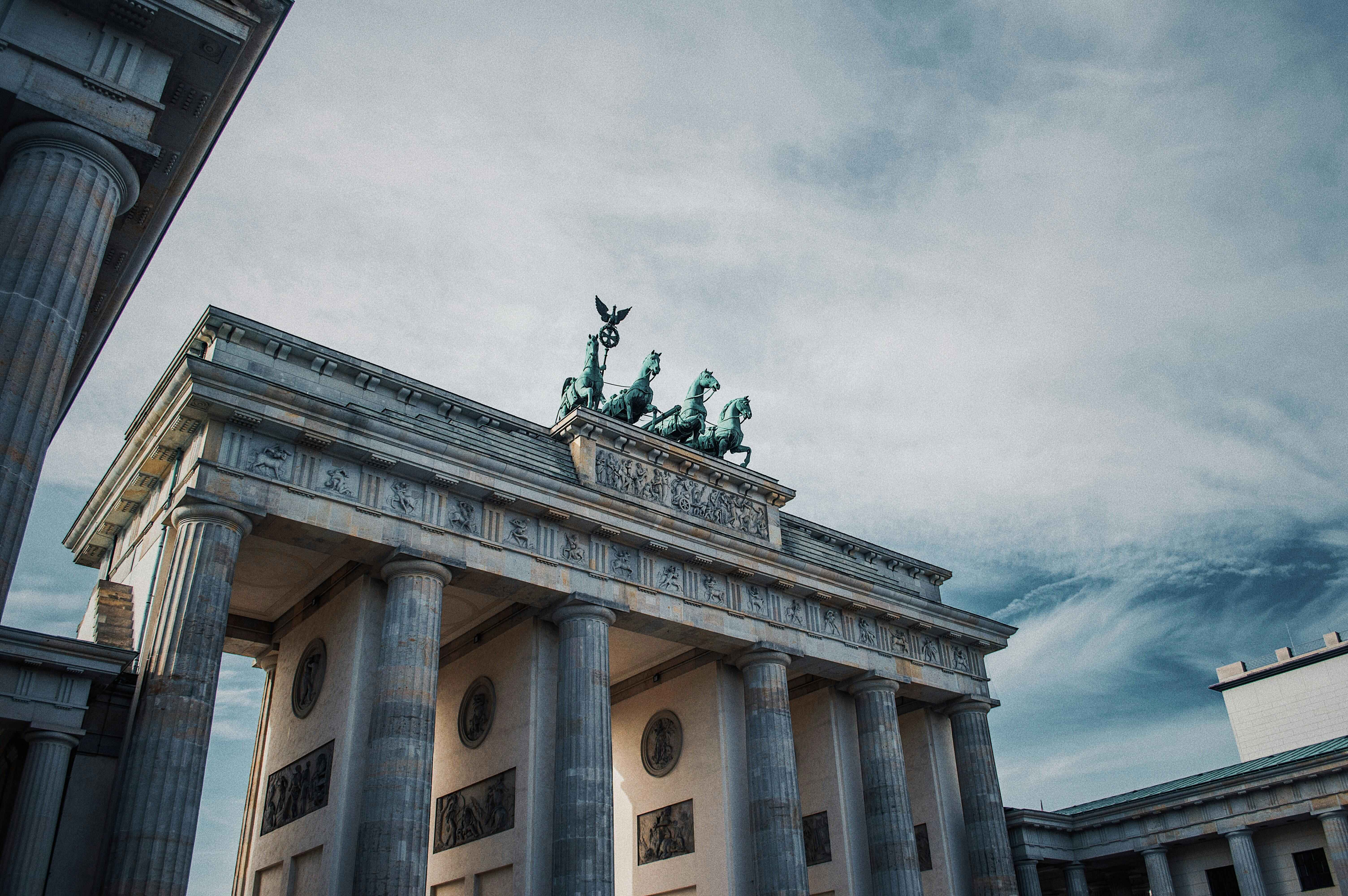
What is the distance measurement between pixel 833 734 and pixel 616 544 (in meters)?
10.00

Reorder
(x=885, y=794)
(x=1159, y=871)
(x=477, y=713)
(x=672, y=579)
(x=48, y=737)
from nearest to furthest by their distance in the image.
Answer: (x=48, y=737), (x=477, y=713), (x=672, y=579), (x=885, y=794), (x=1159, y=871)

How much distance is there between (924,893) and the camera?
102ft

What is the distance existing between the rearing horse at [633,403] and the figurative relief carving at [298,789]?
491 inches

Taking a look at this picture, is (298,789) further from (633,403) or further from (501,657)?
(633,403)

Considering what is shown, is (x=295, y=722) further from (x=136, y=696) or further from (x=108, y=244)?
(x=108, y=244)

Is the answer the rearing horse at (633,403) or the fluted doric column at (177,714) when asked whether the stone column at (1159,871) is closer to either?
the rearing horse at (633,403)

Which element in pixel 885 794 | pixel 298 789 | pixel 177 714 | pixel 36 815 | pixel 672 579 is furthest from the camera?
pixel 885 794

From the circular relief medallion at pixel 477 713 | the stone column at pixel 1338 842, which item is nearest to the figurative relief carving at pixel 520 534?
the circular relief medallion at pixel 477 713

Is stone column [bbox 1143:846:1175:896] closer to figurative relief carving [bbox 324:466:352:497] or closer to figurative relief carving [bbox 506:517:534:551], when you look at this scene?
figurative relief carving [bbox 506:517:534:551]

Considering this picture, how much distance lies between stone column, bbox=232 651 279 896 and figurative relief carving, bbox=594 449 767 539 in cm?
993

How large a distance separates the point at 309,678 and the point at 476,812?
518cm

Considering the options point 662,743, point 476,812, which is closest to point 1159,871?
point 662,743

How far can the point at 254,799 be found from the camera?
24.7 meters

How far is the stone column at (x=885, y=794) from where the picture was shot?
28328 mm
